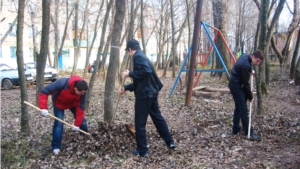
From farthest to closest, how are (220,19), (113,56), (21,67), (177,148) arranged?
(220,19)
(113,56)
(21,67)
(177,148)

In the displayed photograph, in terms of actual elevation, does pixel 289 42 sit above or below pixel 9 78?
above

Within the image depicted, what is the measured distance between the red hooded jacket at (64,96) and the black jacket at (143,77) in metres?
0.86

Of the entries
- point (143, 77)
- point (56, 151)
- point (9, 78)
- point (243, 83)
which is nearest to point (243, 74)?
point (243, 83)

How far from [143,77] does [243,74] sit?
187 cm

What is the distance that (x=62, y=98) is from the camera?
14.8 ft

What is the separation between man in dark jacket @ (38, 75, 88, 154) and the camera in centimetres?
431

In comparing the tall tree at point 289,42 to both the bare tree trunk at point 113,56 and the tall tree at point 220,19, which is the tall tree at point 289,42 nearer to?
the tall tree at point 220,19

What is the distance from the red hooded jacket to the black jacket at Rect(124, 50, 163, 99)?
0.86 meters

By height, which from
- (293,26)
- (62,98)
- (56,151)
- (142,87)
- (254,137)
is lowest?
(56,151)

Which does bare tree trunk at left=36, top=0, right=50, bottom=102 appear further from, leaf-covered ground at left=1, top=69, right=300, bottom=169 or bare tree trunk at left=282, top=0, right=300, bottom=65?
bare tree trunk at left=282, top=0, right=300, bottom=65

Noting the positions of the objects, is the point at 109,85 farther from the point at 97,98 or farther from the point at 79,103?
the point at 97,98

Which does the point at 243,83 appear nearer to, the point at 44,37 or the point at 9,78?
the point at 44,37

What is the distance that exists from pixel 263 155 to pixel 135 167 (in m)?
1.93

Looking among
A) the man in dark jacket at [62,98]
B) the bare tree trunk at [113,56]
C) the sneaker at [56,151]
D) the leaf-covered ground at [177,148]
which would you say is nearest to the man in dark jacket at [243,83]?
the leaf-covered ground at [177,148]
